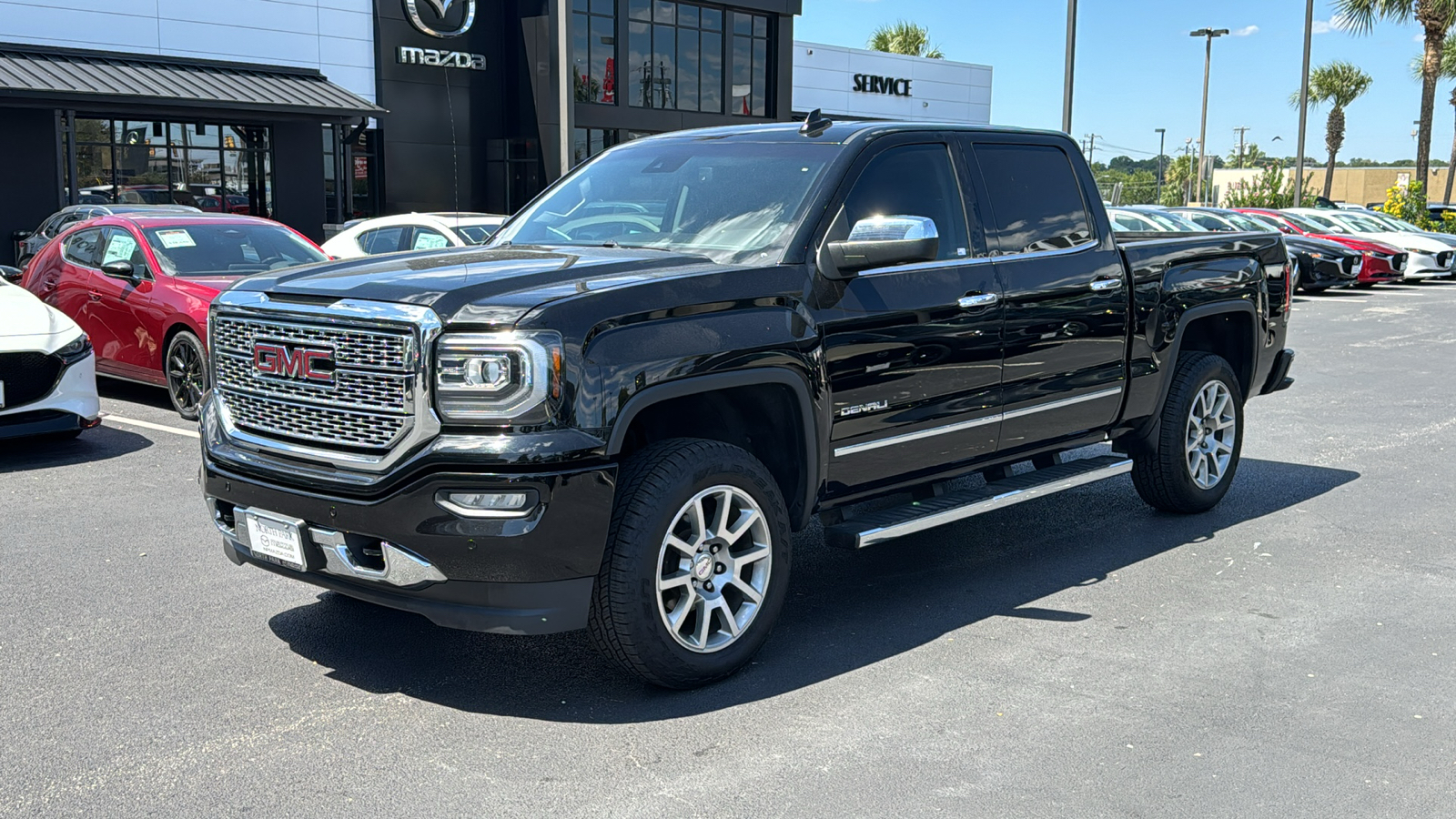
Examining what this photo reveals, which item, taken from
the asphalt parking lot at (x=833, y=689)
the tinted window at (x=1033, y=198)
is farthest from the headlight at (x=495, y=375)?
the tinted window at (x=1033, y=198)

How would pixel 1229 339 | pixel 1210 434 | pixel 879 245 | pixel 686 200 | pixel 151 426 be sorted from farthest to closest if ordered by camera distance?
pixel 151 426
pixel 1229 339
pixel 1210 434
pixel 686 200
pixel 879 245

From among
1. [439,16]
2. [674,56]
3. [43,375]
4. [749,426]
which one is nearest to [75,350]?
[43,375]

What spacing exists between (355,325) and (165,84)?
23134 millimetres

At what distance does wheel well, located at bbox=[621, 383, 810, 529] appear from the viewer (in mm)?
4785

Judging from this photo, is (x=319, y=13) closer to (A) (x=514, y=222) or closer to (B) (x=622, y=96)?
(B) (x=622, y=96)

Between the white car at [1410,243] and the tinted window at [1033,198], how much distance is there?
78.9ft

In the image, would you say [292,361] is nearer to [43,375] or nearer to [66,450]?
[43,375]

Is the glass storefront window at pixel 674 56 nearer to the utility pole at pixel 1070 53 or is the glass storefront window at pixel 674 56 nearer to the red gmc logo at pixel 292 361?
the utility pole at pixel 1070 53

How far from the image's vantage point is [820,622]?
5363 mm

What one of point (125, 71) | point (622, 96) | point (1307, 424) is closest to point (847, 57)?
point (622, 96)

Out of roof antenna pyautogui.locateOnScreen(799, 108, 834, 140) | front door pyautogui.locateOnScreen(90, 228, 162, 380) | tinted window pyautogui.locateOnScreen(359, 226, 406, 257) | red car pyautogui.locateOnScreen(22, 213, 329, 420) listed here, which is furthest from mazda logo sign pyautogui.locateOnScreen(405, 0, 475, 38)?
roof antenna pyautogui.locateOnScreen(799, 108, 834, 140)

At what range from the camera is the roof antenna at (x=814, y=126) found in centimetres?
Result: 560

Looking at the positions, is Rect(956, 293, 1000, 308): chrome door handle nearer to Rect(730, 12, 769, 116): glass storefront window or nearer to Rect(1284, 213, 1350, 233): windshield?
Rect(1284, 213, 1350, 233): windshield

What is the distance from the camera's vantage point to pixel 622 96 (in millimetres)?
36500
